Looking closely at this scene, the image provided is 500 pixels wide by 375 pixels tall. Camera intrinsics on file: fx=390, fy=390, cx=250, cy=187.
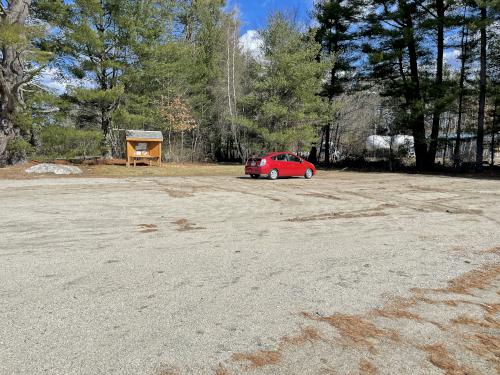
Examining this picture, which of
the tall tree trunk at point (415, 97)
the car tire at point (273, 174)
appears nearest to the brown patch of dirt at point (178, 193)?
the car tire at point (273, 174)

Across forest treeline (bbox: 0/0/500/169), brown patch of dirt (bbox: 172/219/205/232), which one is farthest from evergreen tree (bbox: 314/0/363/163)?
brown patch of dirt (bbox: 172/219/205/232)

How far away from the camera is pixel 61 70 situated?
83.0 ft

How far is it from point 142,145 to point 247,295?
925 inches

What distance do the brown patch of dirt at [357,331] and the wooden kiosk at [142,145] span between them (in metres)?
23.4

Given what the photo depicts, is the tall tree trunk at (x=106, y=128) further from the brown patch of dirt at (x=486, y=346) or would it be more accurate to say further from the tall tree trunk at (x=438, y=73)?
the brown patch of dirt at (x=486, y=346)

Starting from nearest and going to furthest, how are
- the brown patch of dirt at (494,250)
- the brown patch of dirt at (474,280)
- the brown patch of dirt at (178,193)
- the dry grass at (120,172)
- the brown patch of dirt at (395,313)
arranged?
the brown patch of dirt at (395,313) → the brown patch of dirt at (474,280) → the brown patch of dirt at (494,250) → the brown patch of dirt at (178,193) → the dry grass at (120,172)

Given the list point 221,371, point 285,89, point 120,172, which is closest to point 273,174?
point 120,172

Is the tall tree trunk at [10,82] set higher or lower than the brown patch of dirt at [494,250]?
higher

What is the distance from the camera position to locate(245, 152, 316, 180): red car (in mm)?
20953

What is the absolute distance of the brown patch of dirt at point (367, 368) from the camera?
2898 mm

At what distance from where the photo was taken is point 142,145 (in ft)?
86.5

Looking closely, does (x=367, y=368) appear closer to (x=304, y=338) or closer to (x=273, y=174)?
(x=304, y=338)

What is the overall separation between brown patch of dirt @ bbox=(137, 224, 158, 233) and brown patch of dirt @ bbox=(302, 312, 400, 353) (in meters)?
4.64

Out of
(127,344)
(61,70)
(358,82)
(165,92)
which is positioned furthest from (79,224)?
(358,82)
